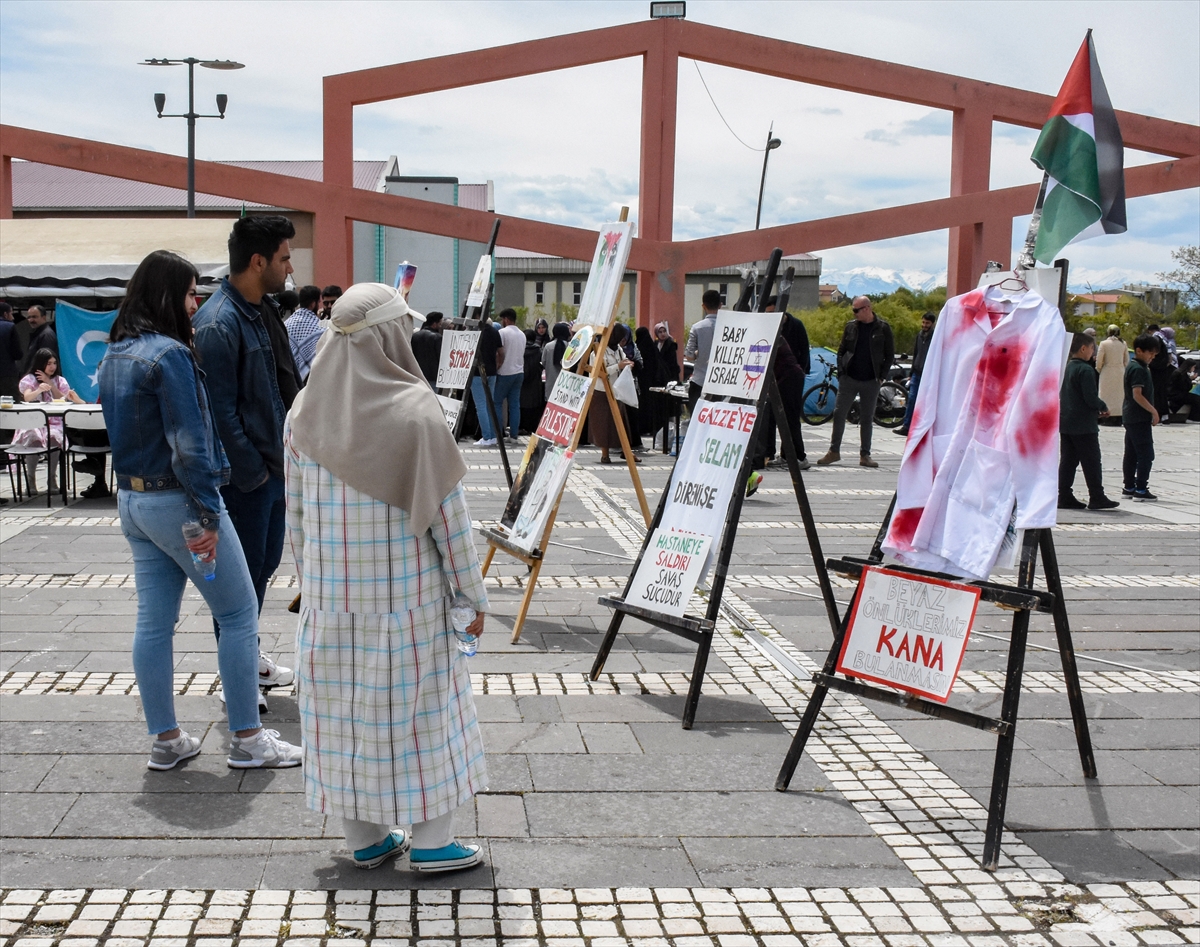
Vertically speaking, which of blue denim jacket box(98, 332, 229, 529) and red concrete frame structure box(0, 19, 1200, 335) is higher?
red concrete frame structure box(0, 19, 1200, 335)

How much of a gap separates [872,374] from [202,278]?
318 inches

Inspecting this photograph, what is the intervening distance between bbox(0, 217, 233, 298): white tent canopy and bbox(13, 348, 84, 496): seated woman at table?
2.31m

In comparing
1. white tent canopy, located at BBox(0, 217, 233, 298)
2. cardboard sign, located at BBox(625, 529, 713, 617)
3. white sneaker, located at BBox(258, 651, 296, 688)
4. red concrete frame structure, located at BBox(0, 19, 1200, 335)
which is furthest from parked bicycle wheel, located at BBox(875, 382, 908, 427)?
white sneaker, located at BBox(258, 651, 296, 688)

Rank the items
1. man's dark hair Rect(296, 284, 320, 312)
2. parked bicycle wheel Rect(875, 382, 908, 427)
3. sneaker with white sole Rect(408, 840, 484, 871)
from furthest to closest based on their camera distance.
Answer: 1. parked bicycle wheel Rect(875, 382, 908, 427)
2. man's dark hair Rect(296, 284, 320, 312)
3. sneaker with white sole Rect(408, 840, 484, 871)

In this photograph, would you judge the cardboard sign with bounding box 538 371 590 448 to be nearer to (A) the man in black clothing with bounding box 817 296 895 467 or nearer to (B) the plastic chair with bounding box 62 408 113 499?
(B) the plastic chair with bounding box 62 408 113 499

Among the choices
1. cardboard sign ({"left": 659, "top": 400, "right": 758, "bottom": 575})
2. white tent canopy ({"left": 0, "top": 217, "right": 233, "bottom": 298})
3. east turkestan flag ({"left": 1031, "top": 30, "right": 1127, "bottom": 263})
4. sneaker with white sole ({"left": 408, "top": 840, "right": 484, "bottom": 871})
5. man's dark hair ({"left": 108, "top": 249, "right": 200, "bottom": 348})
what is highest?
white tent canopy ({"left": 0, "top": 217, "right": 233, "bottom": 298})

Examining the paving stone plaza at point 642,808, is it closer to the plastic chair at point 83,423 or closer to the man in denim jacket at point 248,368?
the man in denim jacket at point 248,368

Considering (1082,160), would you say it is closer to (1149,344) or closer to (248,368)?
(248,368)

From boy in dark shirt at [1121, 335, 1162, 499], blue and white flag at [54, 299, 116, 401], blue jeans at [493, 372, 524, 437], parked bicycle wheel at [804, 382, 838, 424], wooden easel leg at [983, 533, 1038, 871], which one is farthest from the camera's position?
parked bicycle wheel at [804, 382, 838, 424]

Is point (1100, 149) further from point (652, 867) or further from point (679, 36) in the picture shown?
point (679, 36)

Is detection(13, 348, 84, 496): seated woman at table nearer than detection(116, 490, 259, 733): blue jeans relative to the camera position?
No

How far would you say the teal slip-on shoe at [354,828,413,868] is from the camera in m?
3.42

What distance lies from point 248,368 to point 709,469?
79.0 inches

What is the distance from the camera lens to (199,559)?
3939 mm
